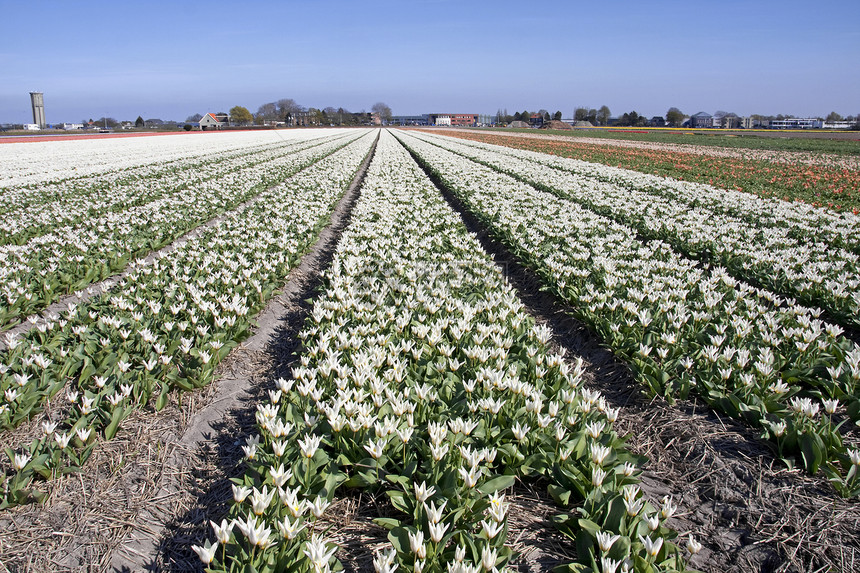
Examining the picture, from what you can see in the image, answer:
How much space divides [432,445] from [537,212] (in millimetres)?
8641

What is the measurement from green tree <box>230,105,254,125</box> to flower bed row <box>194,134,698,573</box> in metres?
140

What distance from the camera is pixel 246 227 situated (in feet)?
30.7

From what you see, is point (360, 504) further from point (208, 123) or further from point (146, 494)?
point (208, 123)

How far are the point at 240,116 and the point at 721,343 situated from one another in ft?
482

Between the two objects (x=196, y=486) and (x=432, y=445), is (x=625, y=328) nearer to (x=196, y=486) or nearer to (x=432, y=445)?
(x=432, y=445)

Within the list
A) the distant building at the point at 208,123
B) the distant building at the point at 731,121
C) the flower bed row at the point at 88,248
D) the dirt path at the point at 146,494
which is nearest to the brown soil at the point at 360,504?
the dirt path at the point at 146,494

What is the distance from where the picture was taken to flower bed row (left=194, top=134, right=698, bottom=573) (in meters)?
2.36

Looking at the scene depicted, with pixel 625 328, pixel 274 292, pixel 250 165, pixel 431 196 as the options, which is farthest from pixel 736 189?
pixel 250 165

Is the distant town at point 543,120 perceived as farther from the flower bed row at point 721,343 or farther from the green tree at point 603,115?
the flower bed row at point 721,343

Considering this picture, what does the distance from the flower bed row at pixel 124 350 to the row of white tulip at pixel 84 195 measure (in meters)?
4.36

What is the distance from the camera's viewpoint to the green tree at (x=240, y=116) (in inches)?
5186

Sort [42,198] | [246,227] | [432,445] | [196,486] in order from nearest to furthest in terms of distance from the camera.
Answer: [432,445] < [196,486] < [246,227] < [42,198]

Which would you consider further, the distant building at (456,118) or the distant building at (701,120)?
the distant building at (456,118)

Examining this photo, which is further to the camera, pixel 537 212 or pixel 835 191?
pixel 835 191
